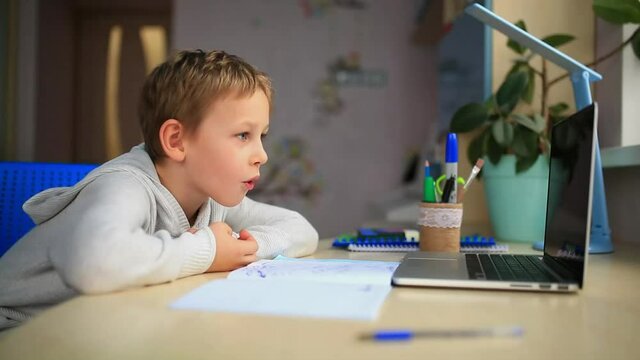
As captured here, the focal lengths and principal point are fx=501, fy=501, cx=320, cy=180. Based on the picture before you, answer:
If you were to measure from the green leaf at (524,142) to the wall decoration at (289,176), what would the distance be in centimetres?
224

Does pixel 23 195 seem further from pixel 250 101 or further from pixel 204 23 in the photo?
pixel 204 23

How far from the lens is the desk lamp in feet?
3.14

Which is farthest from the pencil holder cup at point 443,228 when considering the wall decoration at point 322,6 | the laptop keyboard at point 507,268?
the wall decoration at point 322,6

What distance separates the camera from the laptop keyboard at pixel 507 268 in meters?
0.59

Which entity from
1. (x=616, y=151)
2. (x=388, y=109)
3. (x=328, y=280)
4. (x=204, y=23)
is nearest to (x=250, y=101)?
(x=328, y=280)

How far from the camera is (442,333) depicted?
392 millimetres

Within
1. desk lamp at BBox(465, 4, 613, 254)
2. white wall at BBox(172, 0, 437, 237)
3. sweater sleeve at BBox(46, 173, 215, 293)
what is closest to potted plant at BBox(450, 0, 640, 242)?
desk lamp at BBox(465, 4, 613, 254)

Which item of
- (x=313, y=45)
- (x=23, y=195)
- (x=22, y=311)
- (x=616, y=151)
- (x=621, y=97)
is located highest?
(x=313, y=45)

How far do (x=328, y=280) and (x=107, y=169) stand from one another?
375 mm

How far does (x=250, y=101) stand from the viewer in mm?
832

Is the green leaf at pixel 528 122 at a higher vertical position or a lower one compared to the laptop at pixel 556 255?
higher

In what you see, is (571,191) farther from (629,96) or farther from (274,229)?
(629,96)

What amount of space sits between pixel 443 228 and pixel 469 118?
443mm

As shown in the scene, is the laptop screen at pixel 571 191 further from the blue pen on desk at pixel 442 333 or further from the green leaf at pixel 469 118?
the green leaf at pixel 469 118
